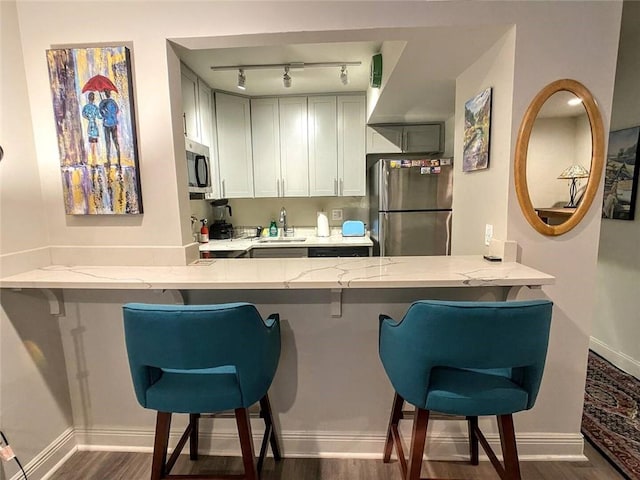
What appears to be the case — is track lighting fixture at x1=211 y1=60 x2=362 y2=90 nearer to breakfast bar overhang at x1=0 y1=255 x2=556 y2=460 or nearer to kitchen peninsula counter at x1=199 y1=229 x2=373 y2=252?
kitchen peninsula counter at x1=199 y1=229 x2=373 y2=252

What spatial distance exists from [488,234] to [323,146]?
223 cm

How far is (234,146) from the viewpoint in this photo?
3504mm

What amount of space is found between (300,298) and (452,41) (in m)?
1.45

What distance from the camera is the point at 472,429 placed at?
159cm

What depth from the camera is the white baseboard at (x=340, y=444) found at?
170cm

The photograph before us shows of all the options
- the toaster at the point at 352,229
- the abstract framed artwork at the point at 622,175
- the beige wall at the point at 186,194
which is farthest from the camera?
the toaster at the point at 352,229

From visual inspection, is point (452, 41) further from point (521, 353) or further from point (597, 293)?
point (597, 293)

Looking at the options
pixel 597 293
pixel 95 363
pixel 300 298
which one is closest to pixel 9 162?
pixel 95 363

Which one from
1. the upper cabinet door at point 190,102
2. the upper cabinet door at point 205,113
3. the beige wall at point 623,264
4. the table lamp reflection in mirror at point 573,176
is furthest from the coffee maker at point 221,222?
the beige wall at point 623,264

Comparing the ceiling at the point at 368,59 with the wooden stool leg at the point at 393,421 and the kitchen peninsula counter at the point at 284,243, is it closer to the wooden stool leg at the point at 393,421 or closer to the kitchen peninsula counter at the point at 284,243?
the kitchen peninsula counter at the point at 284,243

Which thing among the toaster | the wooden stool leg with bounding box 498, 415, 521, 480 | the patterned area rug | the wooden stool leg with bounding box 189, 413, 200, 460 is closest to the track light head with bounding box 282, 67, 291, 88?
the toaster

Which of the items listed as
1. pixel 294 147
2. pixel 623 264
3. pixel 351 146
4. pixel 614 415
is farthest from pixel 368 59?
pixel 614 415

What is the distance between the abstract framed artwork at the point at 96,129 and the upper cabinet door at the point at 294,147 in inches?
82.0

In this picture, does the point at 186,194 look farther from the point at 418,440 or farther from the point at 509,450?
the point at 509,450
